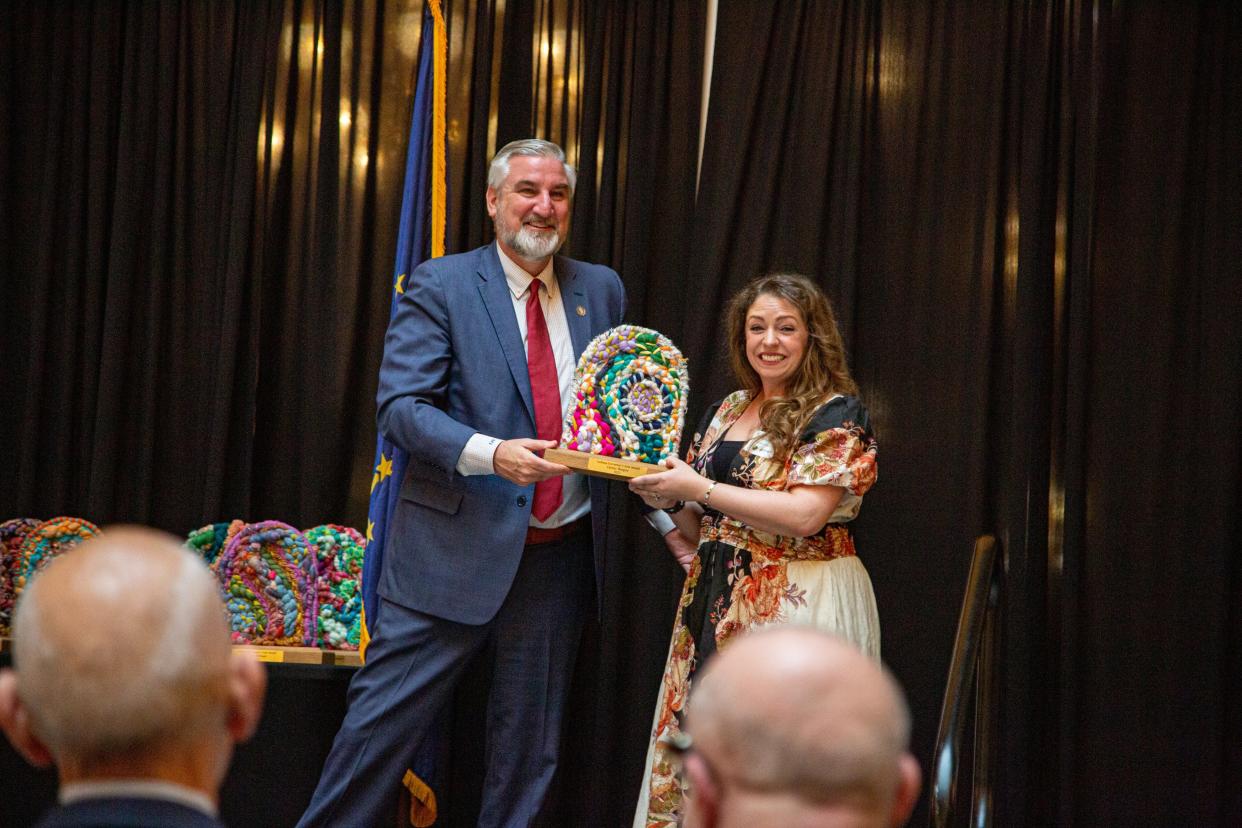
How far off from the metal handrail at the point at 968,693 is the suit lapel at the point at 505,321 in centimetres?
117

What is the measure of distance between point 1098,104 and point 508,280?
6.24ft

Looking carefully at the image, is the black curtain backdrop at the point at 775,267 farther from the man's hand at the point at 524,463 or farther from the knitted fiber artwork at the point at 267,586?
the man's hand at the point at 524,463

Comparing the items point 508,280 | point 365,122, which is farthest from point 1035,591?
point 365,122

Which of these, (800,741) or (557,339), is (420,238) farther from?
(800,741)

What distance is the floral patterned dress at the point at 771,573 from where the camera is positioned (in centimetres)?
298

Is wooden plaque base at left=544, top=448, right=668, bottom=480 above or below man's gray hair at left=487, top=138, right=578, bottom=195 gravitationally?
below

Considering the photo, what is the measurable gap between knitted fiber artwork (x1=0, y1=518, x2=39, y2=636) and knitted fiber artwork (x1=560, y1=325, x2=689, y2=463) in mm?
1922

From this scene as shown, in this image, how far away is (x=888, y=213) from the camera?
13.2 feet

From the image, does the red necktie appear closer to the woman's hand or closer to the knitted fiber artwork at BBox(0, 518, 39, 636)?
the woman's hand

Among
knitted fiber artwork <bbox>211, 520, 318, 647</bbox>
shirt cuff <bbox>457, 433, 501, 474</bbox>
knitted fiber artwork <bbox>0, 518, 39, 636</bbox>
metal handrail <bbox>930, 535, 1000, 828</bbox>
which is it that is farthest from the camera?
knitted fiber artwork <bbox>0, 518, 39, 636</bbox>

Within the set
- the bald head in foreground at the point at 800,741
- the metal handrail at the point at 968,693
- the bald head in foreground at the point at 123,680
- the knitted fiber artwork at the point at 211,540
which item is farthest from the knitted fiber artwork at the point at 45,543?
the bald head in foreground at the point at 800,741

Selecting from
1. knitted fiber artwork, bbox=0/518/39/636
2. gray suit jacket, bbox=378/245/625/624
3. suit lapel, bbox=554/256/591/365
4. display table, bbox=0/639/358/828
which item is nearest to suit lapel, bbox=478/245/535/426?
gray suit jacket, bbox=378/245/625/624

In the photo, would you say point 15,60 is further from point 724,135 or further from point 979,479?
point 979,479

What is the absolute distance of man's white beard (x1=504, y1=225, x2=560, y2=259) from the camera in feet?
10.9
